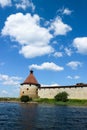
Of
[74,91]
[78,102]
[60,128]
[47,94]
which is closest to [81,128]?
[60,128]

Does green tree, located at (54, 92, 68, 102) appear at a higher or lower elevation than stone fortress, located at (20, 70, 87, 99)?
lower

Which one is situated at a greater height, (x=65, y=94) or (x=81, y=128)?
(x=65, y=94)

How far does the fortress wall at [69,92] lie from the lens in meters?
65.5

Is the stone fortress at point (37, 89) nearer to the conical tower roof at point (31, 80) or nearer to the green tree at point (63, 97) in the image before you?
the conical tower roof at point (31, 80)

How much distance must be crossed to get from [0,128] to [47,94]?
5581 centimetres

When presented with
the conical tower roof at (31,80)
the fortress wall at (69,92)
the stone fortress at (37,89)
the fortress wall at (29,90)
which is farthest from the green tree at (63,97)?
the conical tower roof at (31,80)

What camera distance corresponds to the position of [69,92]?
68250 mm

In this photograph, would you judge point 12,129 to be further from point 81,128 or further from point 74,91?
point 74,91

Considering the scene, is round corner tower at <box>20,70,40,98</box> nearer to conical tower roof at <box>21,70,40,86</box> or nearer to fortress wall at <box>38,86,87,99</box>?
conical tower roof at <box>21,70,40,86</box>

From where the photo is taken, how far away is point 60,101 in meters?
63.2

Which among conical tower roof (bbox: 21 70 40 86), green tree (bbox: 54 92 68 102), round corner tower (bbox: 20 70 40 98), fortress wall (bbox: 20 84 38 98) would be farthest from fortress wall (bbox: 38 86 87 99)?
green tree (bbox: 54 92 68 102)

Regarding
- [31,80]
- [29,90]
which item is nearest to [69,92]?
[29,90]

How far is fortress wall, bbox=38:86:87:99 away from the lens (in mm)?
65500

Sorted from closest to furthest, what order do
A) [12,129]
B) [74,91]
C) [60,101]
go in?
[12,129], [60,101], [74,91]
